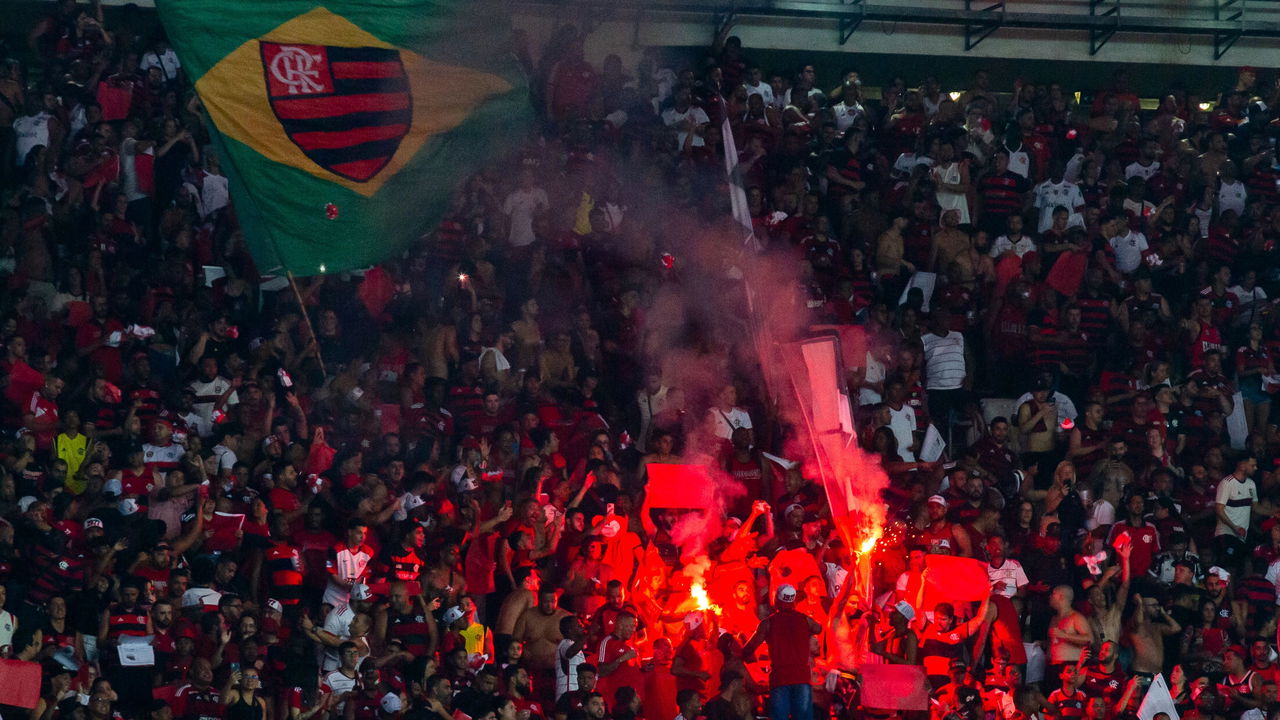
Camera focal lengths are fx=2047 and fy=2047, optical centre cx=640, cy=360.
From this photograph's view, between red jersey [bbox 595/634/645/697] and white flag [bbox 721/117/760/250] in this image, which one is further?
white flag [bbox 721/117/760/250]

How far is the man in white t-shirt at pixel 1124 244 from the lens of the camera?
18625 millimetres

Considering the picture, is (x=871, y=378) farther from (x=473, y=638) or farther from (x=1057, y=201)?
(x=473, y=638)

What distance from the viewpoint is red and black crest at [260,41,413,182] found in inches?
502

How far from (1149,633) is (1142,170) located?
5.83m

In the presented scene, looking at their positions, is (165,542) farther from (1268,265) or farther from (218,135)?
(1268,265)

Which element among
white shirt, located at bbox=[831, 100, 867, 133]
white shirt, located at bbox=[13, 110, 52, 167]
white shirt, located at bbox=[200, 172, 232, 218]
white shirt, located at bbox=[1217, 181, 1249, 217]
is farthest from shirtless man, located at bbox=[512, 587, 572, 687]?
white shirt, located at bbox=[1217, 181, 1249, 217]

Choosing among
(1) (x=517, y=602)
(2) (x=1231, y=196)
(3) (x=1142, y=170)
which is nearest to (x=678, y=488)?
(1) (x=517, y=602)

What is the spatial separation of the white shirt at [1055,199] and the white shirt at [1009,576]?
4.42 metres

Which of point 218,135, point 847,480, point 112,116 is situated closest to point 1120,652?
point 847,480

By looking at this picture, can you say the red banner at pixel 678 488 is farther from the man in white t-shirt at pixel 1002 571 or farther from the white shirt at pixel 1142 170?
the white shirt at pixel 1142 170

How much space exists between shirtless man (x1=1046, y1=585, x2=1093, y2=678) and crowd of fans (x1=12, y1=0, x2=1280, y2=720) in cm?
3

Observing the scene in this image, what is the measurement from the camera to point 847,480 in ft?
50.3

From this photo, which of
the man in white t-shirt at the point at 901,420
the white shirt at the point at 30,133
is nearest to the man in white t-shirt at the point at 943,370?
the man in white t-shirt at the point at 901,420

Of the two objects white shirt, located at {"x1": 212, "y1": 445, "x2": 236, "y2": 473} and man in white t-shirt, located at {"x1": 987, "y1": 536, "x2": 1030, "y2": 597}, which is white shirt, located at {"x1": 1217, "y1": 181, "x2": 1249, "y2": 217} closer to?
man in white t-shirt, located at {"x1": 987, "y1": 536, "x2": 1030, "y2": 597}
